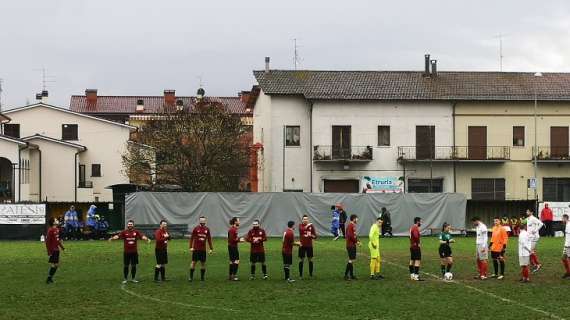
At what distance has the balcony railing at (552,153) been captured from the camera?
71250 millimetres

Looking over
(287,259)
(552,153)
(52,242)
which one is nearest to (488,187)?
(552,153)

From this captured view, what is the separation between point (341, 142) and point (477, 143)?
10.2m

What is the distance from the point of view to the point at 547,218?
186ft

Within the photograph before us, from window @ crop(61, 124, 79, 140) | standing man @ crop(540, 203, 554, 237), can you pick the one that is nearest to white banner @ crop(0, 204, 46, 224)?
standing man @ crop(540, 203, 554, 237)

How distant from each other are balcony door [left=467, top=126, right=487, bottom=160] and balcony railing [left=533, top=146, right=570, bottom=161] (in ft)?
13.2

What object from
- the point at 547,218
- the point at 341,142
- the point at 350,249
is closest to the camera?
the point at 350,249

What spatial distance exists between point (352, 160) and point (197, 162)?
1204 centimetres

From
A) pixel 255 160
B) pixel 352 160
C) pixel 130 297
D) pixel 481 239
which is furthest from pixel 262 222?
pixel 130 297

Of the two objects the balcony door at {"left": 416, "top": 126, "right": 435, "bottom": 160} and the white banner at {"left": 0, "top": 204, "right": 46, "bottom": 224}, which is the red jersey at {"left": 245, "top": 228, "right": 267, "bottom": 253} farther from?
the balcony door at {"left": 416, "top": 126, "right": 435, "bottom": 160}

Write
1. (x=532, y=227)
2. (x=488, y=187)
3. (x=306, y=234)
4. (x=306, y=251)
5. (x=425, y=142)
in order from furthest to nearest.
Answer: (x=488, y=187)
(x=425, y=142)
(x=532, y=227)
(x=306, y=251)
(x=306, y=234)

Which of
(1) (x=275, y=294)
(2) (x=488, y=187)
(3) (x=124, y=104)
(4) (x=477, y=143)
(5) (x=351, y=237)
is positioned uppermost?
(3) (x=124, y=104)

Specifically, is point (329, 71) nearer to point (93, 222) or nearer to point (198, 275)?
point (93, 222)

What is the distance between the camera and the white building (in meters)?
76.3

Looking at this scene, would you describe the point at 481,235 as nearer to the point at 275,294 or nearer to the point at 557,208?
the point at 275,294
